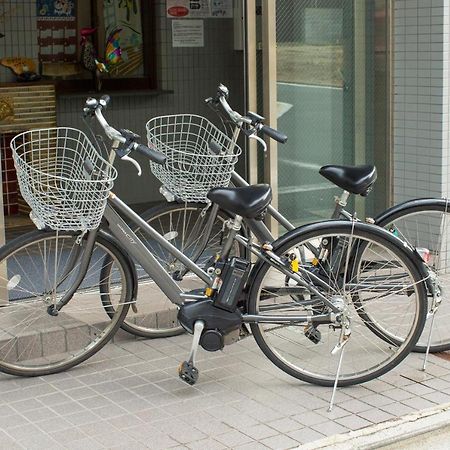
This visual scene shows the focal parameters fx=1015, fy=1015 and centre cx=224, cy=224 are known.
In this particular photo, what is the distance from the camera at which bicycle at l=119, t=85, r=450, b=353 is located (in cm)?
575

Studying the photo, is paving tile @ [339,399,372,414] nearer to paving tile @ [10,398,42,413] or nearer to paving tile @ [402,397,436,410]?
paving tile @ [402,397,436,410]

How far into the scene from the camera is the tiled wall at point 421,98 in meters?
7.84

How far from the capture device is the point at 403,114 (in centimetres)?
817

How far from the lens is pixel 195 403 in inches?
208

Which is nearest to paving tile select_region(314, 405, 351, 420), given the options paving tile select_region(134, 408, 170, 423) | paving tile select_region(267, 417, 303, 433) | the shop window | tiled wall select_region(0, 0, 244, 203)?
paving tile select_region(267, 417, 303, 433)

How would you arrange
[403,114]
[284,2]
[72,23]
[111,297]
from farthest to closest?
[72,23] < [403,114] < [284,2] < [111,297]

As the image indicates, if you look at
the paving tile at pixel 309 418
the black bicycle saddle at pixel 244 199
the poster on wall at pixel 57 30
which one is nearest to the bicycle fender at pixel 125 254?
the black bicycle saddle at pixel 244 199

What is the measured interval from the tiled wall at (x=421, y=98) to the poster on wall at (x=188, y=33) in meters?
1.58

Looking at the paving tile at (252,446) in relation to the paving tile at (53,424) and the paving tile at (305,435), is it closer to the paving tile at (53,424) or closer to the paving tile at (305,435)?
the paving tile at (305,435)

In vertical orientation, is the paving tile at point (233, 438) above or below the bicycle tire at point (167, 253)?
below

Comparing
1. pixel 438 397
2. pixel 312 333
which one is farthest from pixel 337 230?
pixel 438 397

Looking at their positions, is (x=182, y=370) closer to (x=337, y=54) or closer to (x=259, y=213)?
(x=259, y=213)

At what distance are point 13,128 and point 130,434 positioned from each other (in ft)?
14.5

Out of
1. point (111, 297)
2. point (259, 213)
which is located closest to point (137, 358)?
point (111, 297)
